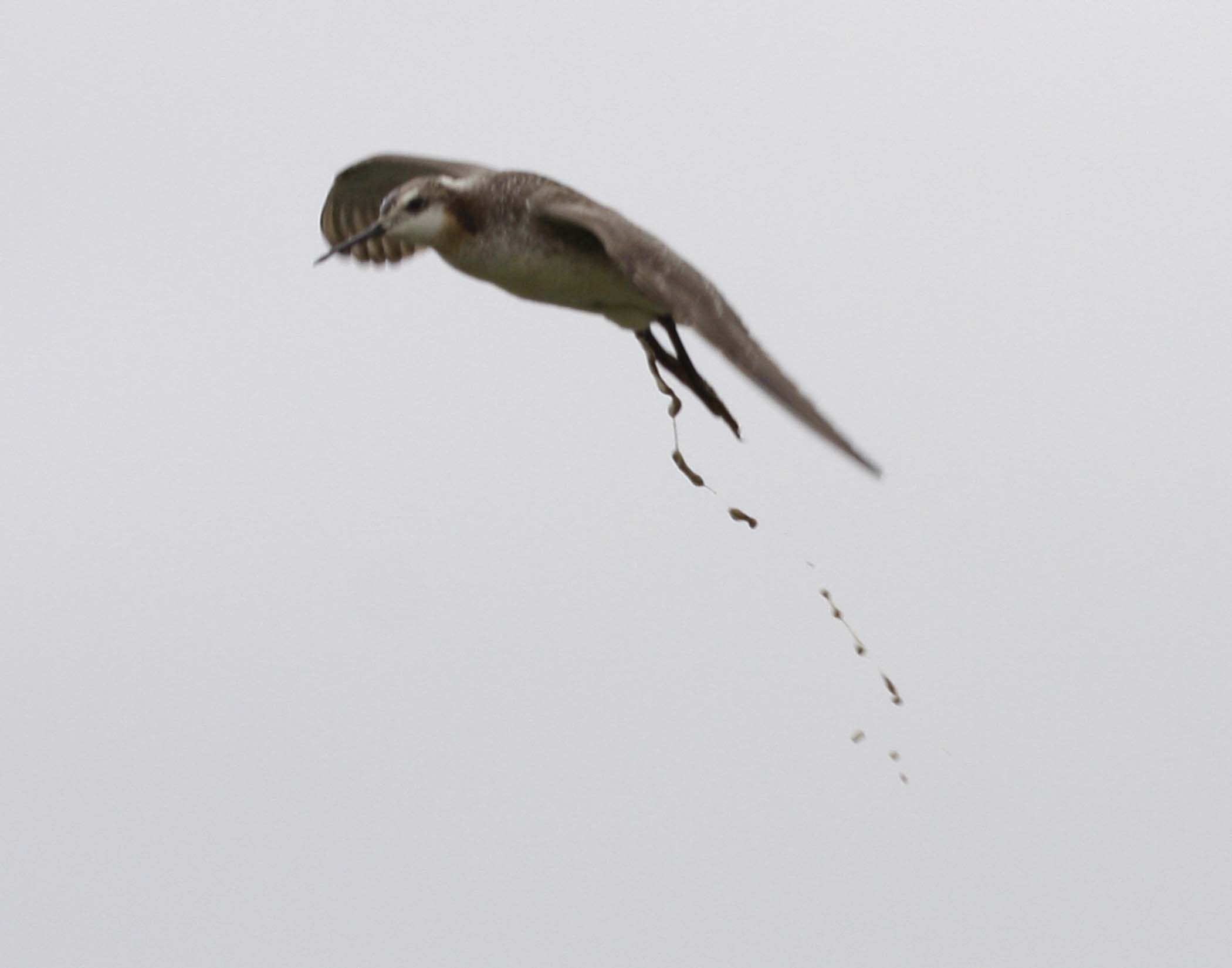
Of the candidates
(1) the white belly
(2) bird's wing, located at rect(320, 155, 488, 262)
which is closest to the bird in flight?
(1) the white belly

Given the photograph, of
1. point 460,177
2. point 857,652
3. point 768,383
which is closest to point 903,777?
point 857,652

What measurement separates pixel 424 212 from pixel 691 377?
1.56m

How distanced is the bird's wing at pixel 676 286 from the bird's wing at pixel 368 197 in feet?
7.20

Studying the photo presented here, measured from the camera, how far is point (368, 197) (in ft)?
47.7

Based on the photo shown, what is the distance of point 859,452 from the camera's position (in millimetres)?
9273

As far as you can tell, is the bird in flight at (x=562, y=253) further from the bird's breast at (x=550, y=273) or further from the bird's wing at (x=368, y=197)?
the bird's wing at (x=368, y=197)

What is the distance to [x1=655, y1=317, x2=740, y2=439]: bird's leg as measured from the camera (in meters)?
12.7

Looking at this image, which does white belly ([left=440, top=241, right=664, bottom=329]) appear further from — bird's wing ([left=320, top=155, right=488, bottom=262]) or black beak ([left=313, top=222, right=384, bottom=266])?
bird's wing ([left=320, top=155, right=488, bottom=262])

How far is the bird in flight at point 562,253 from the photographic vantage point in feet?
36.1

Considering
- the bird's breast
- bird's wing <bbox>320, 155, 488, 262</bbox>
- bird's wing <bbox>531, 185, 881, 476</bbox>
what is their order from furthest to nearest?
bird's wing <bbox>320, 155, 488, 262</bbox>, the bird's breast, bird's wing <bbox>531, 185, 881, 476</bbox>

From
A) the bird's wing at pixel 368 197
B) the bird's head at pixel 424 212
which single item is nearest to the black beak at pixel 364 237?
the bird's head at pixel 424 212

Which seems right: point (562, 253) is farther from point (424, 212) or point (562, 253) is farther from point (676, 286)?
point (676, 286)

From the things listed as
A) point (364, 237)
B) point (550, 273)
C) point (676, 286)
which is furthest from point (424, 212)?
point (676, 286)

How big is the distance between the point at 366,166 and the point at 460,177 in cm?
132
